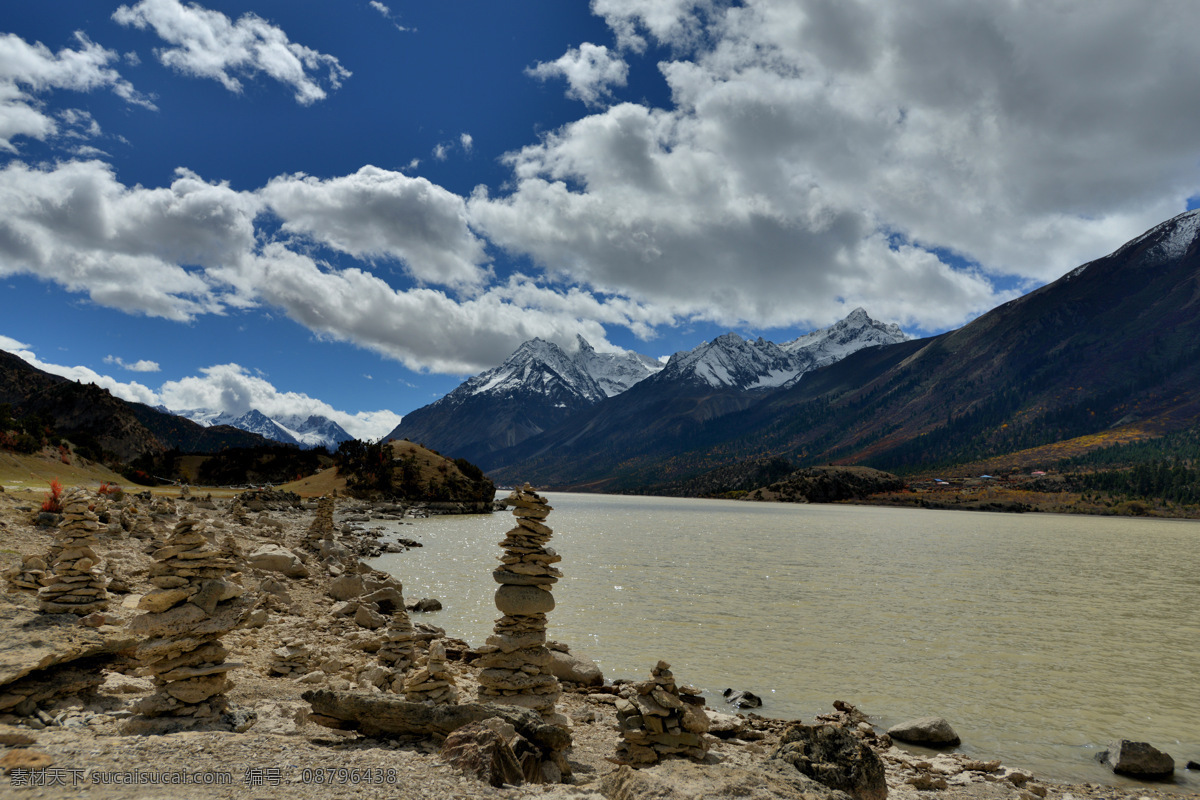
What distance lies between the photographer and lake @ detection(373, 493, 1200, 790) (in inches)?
699

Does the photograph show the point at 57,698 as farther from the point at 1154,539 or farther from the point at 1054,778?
the point at 1154,539

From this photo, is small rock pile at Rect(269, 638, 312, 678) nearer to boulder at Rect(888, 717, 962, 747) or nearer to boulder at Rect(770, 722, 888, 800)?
boulder at Rect(770, 722, 888, 800)

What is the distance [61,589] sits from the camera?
523 inches

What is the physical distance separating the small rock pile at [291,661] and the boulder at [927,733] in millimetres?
16294

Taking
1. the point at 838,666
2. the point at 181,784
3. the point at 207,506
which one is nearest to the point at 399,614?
the point at 181,784

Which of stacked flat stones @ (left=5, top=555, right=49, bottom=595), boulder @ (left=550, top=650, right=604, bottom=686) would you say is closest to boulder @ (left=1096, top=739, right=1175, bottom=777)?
boulder @ (left=550, top=650, right=604, bottom=686)

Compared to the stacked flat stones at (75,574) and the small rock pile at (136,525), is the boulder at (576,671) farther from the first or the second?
the small rock pile at (136,525)

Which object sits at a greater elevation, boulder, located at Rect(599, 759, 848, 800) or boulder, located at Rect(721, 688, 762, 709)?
boulder, located at Rect(599, 759, 848, 800)

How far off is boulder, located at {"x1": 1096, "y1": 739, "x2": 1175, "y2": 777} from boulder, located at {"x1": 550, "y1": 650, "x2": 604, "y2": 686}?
13687 millimetres

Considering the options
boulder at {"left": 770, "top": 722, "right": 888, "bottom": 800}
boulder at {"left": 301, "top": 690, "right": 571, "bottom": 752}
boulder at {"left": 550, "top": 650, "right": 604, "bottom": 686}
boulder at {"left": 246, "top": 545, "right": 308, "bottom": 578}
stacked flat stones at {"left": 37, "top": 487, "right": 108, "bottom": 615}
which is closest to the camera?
boulder at {"left": 770, "top": 722, "right": 888, "bottom": 800}

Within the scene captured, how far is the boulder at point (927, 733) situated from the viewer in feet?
50.9

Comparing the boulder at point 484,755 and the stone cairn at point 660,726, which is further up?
the boulder at point 484,755

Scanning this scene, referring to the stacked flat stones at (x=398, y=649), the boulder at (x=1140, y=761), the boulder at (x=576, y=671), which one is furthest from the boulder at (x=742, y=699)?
the stacked flat stones at (x=398, y=649)

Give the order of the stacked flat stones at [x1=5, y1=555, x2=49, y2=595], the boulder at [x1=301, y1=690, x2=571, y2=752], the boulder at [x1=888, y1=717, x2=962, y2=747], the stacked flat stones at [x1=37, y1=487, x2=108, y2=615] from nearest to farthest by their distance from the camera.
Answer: the boulder at [x1=301, y1=690, x2=571, y2=752], the stacked flat stones at [x1=37, y1=487, x2=108, y2=615], the stacked flat stones at [x1=5, y1=555, x2=49, y2=595], the boulder at [x1=888, y1=717, x2=962, y2=747]
